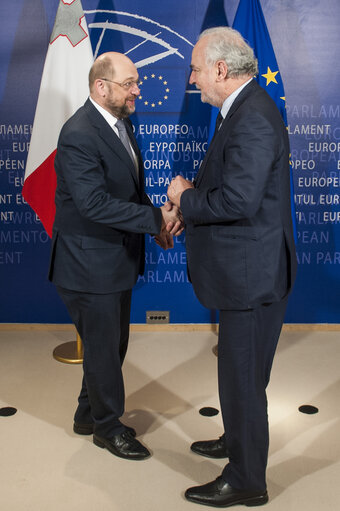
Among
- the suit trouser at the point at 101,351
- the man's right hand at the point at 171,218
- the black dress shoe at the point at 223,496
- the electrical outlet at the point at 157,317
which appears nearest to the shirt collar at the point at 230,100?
the man's right hand at the point at 171,218

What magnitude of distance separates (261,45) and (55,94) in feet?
4.27

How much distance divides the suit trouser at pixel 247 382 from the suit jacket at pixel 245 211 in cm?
8

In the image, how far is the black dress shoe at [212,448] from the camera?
2523mm

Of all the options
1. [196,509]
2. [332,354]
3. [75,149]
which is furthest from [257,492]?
[332,354]

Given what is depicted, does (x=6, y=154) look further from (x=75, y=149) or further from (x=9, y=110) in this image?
(x=75, y=149)

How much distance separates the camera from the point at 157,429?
2762 millimetres

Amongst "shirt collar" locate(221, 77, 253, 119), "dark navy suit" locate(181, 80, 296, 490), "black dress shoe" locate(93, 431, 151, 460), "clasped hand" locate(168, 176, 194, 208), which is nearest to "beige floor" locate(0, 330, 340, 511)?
"black dress shoe" locate(93, 431, 151, 460)

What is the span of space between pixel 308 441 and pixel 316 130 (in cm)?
Result: 217

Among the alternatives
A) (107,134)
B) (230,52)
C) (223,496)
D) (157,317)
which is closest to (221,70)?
(230,52)

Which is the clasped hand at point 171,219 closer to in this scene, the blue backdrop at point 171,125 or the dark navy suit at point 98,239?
the dark navy suit at point 98,239

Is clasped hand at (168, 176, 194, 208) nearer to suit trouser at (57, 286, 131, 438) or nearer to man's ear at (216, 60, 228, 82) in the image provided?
man's ear at (216, 60, 228, 82)

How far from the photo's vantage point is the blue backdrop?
150 inches

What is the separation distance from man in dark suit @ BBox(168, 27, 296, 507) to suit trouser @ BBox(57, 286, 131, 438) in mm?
456

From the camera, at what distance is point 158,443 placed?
2.63 meters
